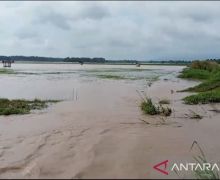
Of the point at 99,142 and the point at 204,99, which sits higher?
the point at 204,99

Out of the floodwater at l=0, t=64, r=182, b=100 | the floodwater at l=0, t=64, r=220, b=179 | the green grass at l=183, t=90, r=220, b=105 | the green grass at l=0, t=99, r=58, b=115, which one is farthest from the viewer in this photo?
the floodwater at l=0, t=64, r=182, b=100

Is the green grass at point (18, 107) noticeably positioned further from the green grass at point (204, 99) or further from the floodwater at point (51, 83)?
Result: the green grass at point (204, 99)

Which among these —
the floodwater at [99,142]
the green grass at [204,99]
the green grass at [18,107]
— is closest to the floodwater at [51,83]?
the green grass at [18,107]

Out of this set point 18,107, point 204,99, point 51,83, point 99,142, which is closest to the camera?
point 99,142

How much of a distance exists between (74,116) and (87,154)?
5.11m

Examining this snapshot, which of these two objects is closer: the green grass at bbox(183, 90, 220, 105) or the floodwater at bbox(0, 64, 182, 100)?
the green grass at bbox(183, 90, 220, 105)

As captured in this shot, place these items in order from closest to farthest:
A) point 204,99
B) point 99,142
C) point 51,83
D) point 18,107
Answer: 1. point 99,142
2. point 18,107
3. point 204,99
4. point 51,83

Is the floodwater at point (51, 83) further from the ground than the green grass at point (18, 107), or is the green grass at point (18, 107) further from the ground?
the green grass at point (18, 107)

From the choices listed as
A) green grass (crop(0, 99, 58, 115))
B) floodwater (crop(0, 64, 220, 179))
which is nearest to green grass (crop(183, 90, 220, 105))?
floodwater (crop(0, 64, 220, 179))

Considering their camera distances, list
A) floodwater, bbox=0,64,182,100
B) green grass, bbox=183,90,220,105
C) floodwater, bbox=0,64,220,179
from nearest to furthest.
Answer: floodwater, bbox=0,64,220,179 < green grass, bbox=183,90,220,105 < floodwater, bbox=0,64,182,100

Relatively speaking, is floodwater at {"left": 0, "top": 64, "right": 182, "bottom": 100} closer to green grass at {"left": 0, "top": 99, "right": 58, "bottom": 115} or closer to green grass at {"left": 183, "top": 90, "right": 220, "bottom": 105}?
green grass at {"left": 0, "top": 99, "right": 58, "bottom": 115}

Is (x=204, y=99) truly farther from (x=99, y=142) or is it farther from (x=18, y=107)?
(x=99, y=142)

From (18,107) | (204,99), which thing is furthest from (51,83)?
(204,99)

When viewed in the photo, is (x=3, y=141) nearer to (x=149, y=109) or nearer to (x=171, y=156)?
(x=171, y=156)
